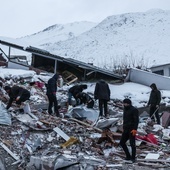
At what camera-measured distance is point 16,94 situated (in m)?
12.9

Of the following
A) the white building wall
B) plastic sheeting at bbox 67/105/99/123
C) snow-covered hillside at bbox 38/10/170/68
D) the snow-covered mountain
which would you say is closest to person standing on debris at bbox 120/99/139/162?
plastic sheeting at bbox 67/105/99/123

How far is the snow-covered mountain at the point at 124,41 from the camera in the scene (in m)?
51.3

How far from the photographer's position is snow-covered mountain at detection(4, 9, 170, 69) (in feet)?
168

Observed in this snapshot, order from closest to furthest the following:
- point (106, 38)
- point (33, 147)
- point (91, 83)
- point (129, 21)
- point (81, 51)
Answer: point (33, 147), point (91, 83), point (81, 51), point (106, 38), point (129, 21)

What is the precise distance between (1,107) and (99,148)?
4.04 metres

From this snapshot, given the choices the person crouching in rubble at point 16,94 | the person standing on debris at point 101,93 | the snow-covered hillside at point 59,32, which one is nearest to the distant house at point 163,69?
the person standing on debris at point 101,93

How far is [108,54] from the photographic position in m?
54.2

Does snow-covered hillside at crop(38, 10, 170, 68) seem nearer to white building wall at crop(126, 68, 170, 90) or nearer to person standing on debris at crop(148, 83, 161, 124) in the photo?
white building wall at crop(126, 68, 170, 90)

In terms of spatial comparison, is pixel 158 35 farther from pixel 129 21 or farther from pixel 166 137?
pixel 166 137

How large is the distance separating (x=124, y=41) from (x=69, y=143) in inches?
2011

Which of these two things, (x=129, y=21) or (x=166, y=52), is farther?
(x=129, y=21)

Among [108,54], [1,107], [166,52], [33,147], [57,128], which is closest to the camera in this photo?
[33,147]

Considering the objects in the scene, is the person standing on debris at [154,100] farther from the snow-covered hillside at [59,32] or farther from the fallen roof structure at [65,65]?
the snow-covered hillside at [59,32]

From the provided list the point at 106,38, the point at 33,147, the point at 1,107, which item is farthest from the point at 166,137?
the point at 106,38
